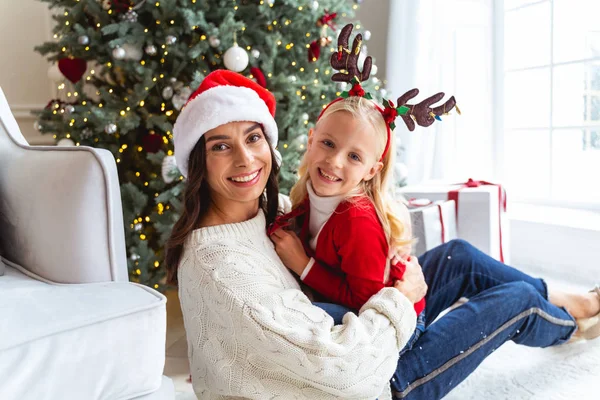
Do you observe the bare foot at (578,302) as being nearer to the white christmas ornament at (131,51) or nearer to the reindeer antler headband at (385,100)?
the reindeer antler headband at (385,100)

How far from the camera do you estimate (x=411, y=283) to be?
1.24 metres

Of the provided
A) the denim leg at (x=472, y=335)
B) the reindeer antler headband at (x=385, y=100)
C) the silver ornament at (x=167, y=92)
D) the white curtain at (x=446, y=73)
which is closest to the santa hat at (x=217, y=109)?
the reindeer antler headband at (x=385, y=100)

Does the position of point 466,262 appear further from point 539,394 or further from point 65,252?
point 65,252

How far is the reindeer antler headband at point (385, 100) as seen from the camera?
4.23 ft

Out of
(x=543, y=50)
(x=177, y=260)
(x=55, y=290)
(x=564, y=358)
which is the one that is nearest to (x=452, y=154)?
(x=543, y=50)

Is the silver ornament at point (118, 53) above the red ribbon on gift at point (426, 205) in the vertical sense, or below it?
above

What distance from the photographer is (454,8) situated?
306 centimetres

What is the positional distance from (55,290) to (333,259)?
574 millimetres

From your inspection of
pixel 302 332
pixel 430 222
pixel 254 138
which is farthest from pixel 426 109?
pixel 430 222

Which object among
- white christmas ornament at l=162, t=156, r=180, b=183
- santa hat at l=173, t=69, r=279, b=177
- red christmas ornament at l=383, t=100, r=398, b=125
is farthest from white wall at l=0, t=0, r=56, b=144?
red christmas ornament at l=383, t=100, r=398, b=125

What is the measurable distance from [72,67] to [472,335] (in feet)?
5.92

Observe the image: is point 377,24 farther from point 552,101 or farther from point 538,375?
point 538,375

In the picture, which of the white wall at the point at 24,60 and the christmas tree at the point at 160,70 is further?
the white wall at the point at 24,60

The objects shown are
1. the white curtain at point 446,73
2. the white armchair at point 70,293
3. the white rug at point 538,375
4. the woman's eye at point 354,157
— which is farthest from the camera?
the white curtain at point 446,73
